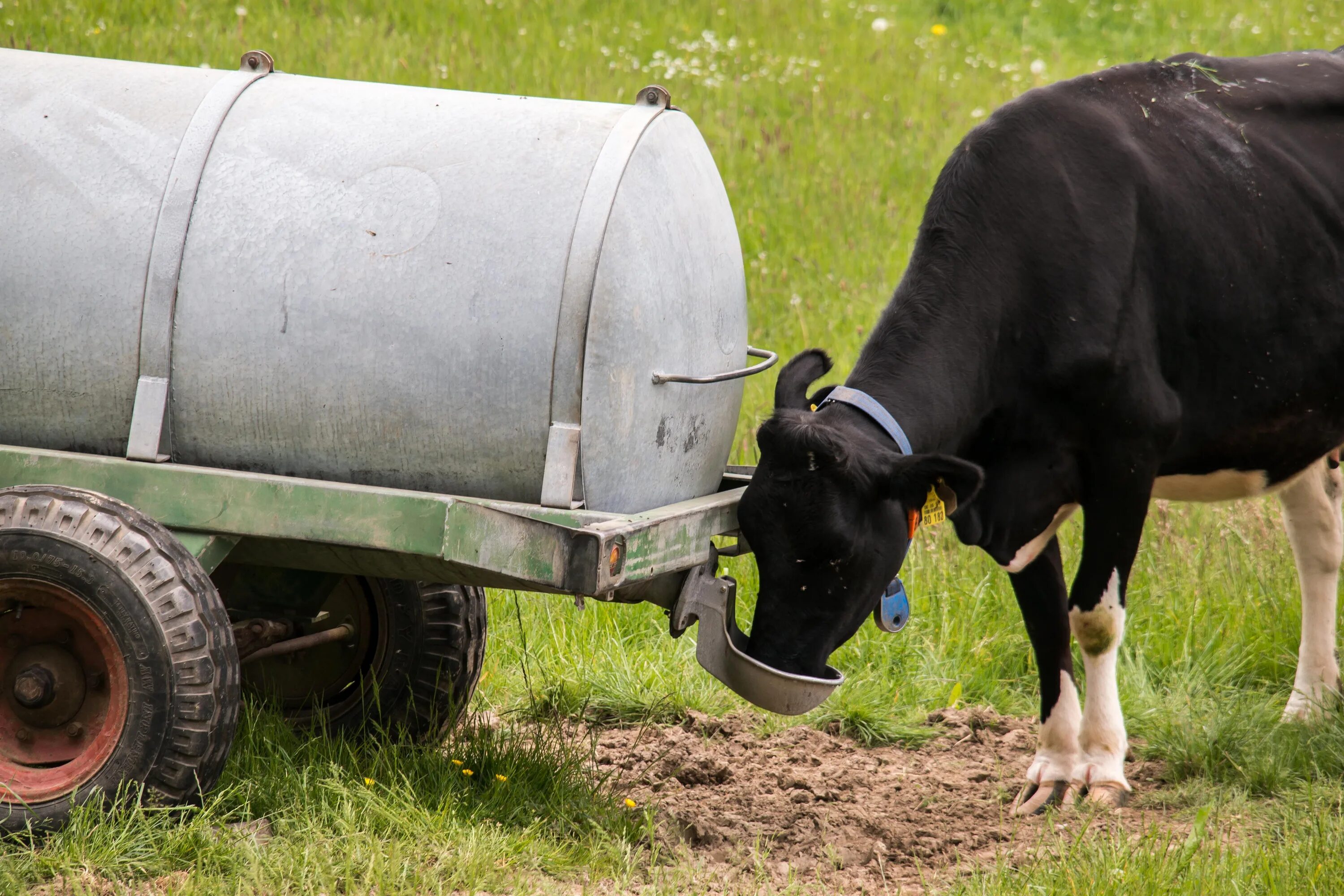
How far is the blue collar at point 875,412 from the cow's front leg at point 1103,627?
877 millimetres

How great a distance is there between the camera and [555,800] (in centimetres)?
343

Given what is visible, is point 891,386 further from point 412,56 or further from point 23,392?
point 412,56

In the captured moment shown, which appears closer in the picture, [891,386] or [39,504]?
[39,504]

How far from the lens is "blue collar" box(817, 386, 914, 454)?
10.9 feet

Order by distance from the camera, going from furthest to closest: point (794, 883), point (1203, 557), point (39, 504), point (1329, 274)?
point (1203, 557) → point (1329, 274) → point (794, 883) → point (39, 504)

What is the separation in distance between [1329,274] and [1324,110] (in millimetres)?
603

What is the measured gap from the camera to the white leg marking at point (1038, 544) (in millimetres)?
3986

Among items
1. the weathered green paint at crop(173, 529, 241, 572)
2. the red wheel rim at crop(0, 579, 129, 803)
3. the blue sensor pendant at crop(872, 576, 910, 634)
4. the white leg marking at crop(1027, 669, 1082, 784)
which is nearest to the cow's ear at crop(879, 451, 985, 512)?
the blue sensor pendant at crop(872, 576, 910, 634)

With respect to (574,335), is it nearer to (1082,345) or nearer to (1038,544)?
(1082,345)

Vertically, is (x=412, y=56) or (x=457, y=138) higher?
(x=412, y=56)

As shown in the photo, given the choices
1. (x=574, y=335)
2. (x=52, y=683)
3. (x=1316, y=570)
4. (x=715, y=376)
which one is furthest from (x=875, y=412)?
(x=1316, y=570)

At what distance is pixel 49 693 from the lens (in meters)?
3.02

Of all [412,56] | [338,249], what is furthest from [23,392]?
[412,56]

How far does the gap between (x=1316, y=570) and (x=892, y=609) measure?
7.15 ft
